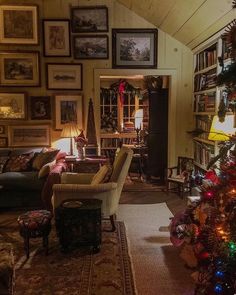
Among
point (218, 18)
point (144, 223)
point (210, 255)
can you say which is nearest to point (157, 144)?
point (144, 223)

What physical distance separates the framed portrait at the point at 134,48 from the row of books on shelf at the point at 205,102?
3.23ft

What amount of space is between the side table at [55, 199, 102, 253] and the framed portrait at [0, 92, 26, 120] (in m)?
2.92

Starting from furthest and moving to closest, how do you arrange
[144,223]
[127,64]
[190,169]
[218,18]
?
[127,64] → [190,169] → [144,223] → [218,18]

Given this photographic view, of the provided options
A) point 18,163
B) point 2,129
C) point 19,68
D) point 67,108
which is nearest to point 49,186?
point 18,163

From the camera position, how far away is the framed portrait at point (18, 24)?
18.0 feet

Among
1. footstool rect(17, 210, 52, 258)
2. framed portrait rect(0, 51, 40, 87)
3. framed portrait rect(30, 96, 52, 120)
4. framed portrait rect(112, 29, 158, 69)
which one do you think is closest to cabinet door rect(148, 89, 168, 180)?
framed portrait rect(112, 29, 158, 69)

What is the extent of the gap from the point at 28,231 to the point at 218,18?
3124 mm

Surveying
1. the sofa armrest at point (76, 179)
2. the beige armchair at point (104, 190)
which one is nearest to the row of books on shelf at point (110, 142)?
the sofa armrest at point (76, 179)

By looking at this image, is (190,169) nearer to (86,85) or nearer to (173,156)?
(173,156)

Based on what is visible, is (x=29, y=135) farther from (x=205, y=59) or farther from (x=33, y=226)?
(x=205, y=59)

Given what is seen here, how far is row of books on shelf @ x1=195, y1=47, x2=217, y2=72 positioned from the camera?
458 centimetres

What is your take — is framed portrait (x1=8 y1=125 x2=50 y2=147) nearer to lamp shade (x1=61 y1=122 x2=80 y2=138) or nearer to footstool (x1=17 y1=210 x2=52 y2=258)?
lamp shade (x1=61 y1=122 x2=80 y2=138)

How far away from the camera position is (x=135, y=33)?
5629mm

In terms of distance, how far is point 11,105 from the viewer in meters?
5.66
